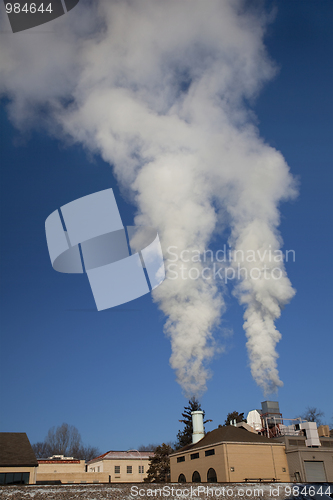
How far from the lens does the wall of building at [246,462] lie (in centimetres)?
3822

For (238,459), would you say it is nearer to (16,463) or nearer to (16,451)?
(16,463)

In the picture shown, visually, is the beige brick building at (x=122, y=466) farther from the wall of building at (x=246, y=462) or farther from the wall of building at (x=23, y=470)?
the wall of building at (x=23, y=470)

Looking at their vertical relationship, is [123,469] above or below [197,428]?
below

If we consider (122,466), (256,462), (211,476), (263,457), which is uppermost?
(122,466)

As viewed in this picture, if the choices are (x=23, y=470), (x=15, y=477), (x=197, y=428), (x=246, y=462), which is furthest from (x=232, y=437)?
(x=15, y=477)

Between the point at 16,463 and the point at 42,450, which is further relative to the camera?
the point at 42,450

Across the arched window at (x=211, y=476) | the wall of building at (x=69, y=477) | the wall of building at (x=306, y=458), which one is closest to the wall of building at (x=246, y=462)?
the arched window at (x=211, y=476)

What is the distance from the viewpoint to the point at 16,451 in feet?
129

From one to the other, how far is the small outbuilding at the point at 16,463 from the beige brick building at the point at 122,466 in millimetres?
25514

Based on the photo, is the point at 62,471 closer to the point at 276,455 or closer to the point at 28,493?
the point at 276,455

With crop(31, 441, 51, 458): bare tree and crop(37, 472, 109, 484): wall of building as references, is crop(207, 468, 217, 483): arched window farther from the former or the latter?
crop(31, 441, 51, 458): bare tree

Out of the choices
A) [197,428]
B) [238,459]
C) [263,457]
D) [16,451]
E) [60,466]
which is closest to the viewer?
[238,459]

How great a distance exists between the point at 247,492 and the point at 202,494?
9.43 feet

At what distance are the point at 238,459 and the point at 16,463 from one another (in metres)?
21.4
